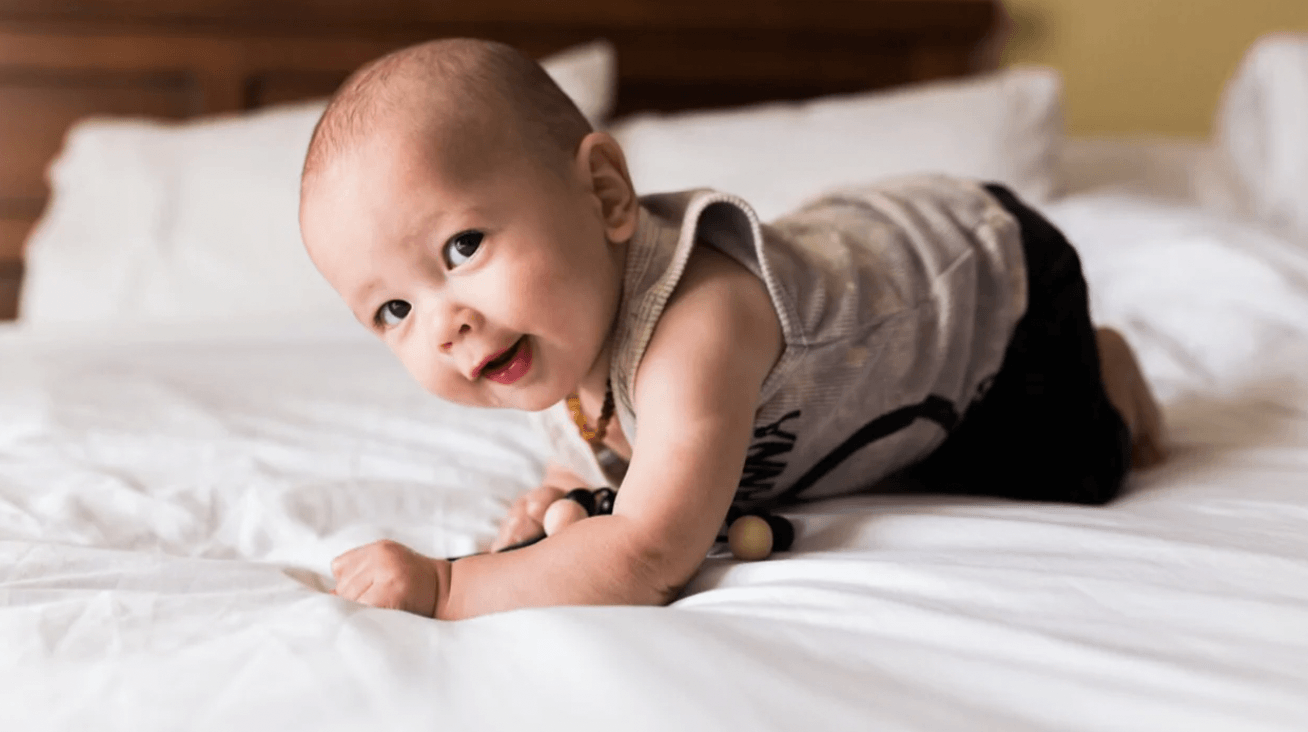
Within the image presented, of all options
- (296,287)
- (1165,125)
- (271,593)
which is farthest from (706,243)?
(1165,125)

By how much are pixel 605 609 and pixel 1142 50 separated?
7.56 feet

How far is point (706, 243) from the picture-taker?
864 millimetres

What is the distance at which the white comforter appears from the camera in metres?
0.51

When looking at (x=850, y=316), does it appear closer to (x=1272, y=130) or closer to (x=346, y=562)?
(x=346, y=562)

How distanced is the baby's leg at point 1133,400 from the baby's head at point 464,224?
22.2 inches

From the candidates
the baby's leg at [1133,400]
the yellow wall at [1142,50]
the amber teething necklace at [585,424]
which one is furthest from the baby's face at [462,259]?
A: the yellow wall at [1142,50]

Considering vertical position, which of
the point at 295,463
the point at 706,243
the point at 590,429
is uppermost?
the point at 706,243

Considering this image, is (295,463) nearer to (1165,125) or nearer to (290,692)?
(290,692)

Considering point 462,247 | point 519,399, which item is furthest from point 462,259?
point 519,399

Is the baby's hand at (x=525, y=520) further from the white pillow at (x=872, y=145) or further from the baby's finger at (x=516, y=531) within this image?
the white pillow at (x=872, y=145)

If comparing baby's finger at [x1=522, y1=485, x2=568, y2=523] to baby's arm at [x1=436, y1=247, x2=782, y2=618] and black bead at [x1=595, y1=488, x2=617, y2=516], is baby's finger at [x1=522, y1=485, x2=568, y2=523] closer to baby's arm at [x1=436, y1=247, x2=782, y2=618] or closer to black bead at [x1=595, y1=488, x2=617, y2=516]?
black bead at [x1=595, y1=488, x2=617, y2=516]

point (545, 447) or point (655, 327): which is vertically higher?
point (655, 327)

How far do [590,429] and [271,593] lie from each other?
291 mm

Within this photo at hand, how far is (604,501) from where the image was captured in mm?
866
